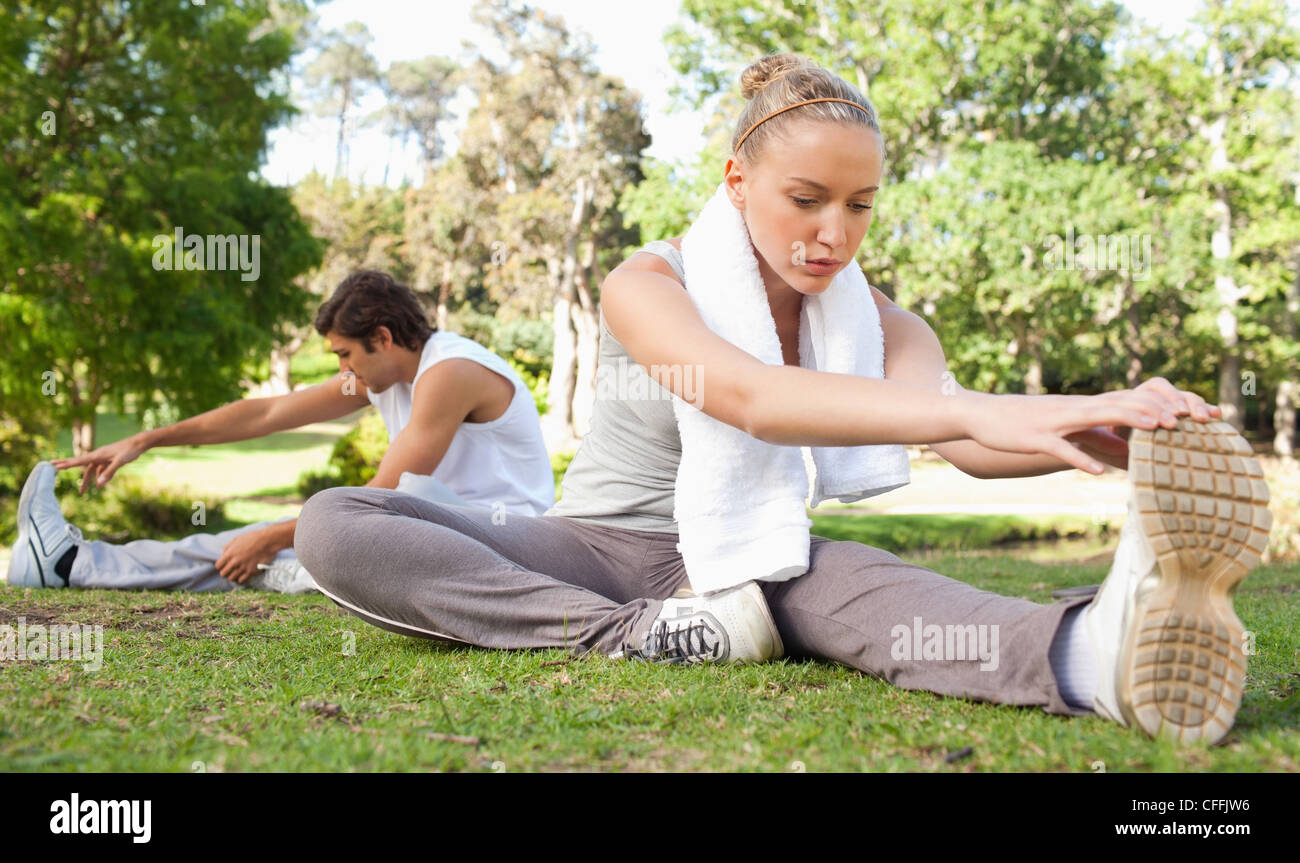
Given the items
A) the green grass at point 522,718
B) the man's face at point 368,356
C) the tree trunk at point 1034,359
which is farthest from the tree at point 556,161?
the green grass at point 522,718

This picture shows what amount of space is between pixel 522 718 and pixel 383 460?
2.21 m

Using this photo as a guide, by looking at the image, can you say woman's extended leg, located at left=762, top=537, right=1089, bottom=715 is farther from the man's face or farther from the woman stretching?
the man's face

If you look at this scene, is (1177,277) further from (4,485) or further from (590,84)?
(4,485)

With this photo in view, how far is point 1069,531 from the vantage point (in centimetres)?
1267

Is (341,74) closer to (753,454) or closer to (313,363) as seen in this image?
(313,363)

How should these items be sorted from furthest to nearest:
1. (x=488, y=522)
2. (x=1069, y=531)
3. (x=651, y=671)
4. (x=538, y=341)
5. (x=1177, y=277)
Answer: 1. (x=538, y=341)
2. (x=1177, y=277)
3. (x=1069, y=531)
4. (x=488, y=522)
5. (x=651, y=671)

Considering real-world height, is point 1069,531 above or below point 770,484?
below

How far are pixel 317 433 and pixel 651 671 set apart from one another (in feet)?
87.0

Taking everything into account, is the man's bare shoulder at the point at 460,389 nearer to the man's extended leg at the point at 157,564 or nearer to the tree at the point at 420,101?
the man's extended leg at the point at 157,564

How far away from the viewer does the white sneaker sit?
4.63 metres

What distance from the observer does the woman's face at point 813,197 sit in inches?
97.2

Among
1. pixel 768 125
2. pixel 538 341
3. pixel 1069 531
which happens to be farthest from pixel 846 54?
pixel 768 125

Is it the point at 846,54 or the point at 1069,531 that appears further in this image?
the point at 846,54

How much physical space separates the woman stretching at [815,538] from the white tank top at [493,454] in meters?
1.33
